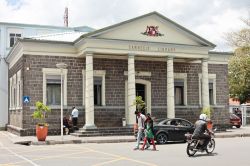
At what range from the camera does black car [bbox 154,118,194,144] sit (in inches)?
886

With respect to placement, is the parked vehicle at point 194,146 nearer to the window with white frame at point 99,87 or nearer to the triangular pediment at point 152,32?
the triangular pediment at point 152,32

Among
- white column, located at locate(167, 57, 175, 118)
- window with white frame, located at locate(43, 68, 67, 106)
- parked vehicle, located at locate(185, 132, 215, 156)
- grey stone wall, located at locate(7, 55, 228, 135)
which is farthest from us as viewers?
white column, located at locate(167, 57, 175, 118)

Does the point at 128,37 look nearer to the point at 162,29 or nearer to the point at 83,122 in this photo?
the point at 162,29

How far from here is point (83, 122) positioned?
2802cm

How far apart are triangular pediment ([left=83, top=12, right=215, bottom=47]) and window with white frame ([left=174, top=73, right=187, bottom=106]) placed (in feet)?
9.30

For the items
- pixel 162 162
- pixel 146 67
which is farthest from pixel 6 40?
pixel 162 162

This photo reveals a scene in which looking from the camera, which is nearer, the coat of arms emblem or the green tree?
the coat of arms emblem

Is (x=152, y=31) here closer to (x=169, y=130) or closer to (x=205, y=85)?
(x=205, y=85)

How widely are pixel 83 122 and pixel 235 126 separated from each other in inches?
577

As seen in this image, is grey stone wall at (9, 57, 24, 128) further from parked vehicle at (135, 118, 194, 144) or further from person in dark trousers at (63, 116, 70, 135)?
parked vehicle at (135, 118, 194, 144)

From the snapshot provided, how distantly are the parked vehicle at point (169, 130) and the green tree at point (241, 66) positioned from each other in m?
25.5

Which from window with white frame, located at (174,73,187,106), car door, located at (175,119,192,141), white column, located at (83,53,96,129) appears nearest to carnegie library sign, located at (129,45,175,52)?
window with white frame, located at (174,73,187,106)

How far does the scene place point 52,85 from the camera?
27812 mm

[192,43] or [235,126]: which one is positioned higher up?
[192,43]
